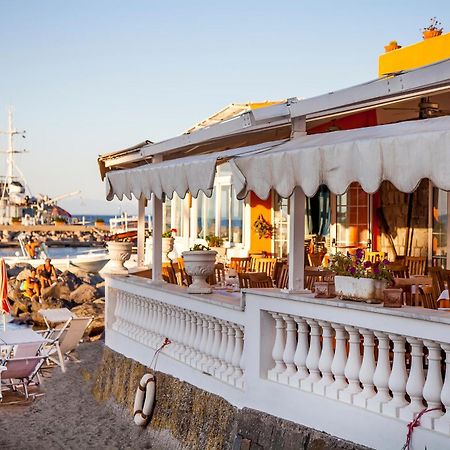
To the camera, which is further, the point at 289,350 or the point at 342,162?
the point at 289,350

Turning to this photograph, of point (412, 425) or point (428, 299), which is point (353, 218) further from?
point (412, 425)

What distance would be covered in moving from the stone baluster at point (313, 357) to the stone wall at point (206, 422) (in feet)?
1.20

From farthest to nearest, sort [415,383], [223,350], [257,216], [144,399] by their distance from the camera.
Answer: [257,216], [144,399], [223,350], [415,383]

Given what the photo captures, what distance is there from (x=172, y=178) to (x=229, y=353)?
6.45ft

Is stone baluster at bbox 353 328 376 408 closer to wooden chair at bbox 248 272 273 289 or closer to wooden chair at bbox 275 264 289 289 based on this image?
wooden chair at bbox 248 272 273 289

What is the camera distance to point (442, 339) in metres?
5.43

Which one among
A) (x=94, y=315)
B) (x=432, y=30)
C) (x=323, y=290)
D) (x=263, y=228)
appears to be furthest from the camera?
(x=94, y=315)

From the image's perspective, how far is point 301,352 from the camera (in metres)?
7.00

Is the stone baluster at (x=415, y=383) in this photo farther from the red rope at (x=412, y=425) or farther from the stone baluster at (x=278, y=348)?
the stone baluster at (x=278, y=348)

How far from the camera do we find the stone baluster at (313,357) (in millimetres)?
6816

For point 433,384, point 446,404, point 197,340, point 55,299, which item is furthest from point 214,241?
point 446,404

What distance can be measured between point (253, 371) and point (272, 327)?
456mm

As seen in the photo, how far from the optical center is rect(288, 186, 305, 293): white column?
7.29 meters

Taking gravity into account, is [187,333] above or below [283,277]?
below
